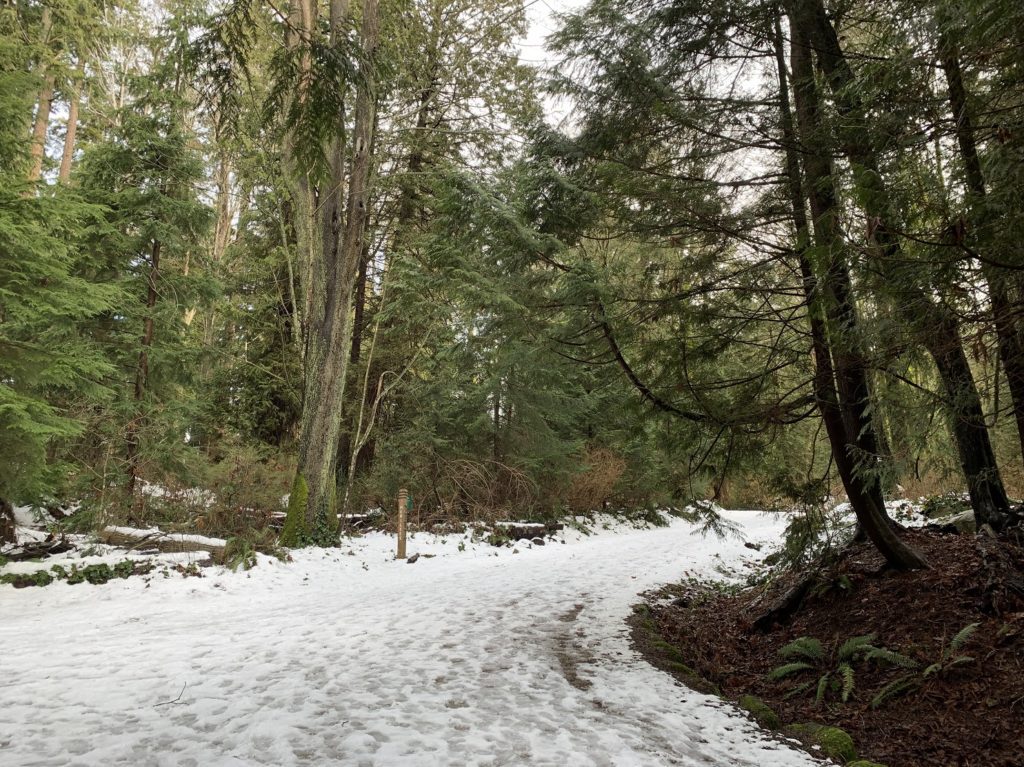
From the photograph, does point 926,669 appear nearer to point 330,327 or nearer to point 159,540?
point 159,540

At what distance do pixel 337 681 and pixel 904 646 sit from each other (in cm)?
433

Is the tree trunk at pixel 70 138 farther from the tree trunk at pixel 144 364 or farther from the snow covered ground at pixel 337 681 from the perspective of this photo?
the snow covered ground at pixel 337 681

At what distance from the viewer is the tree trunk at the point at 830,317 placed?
3.69 m

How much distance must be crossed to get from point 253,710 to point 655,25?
631cm

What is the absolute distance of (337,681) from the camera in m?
3.96

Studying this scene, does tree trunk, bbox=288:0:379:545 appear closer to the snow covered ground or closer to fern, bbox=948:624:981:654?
the snow covered ground

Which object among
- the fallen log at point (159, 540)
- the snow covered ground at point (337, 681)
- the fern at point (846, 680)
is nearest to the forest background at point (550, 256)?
the fallen log at point (159, 540)

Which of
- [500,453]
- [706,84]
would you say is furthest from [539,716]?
[500,453]

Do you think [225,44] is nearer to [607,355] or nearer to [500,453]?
[607,355]

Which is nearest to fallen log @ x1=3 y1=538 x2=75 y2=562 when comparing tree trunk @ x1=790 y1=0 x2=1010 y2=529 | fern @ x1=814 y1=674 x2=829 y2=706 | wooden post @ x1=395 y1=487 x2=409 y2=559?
wooden post @ x1=395 y1=487 x2=409 y2=559

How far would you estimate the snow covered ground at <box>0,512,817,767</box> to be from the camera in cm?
301

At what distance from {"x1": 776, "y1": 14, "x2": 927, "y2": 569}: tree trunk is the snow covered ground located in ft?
8.37

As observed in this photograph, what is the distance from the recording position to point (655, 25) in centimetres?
508

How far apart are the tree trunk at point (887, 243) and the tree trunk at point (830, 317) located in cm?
18
